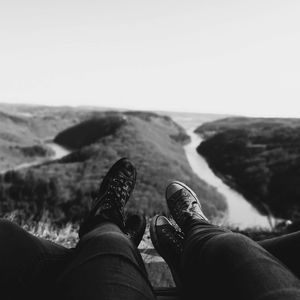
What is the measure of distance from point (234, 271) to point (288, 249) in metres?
0.55

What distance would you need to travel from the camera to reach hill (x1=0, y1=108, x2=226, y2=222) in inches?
943

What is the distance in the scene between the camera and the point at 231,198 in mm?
26266

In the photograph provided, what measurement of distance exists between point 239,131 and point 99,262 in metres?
43.3

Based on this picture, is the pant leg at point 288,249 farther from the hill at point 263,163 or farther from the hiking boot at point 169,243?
the hill at point 263,163

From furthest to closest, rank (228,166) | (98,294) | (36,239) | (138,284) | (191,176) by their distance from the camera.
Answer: (228,166)
(191,176)
(36,239)
(138,284)
(98,294)

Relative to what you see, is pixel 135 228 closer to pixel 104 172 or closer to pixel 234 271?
pixel 234 271

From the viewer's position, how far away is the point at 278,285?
128 cm

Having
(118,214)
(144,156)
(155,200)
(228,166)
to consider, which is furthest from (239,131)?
(118,214)

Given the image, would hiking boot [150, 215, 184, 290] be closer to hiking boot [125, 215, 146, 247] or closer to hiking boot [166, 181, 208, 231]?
hiking boot [166, 181, 208, 231]

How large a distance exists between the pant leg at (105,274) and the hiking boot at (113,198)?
478 mm

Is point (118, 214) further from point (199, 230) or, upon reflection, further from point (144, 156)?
point (144, 156)

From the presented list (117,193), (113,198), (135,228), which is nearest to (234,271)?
(135,228)

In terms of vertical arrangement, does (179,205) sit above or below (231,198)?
above

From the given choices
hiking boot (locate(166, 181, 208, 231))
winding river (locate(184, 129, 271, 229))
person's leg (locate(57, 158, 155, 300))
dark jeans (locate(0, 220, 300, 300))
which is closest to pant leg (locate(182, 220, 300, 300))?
dark jeans (locate(0, 220, 300, 300))
